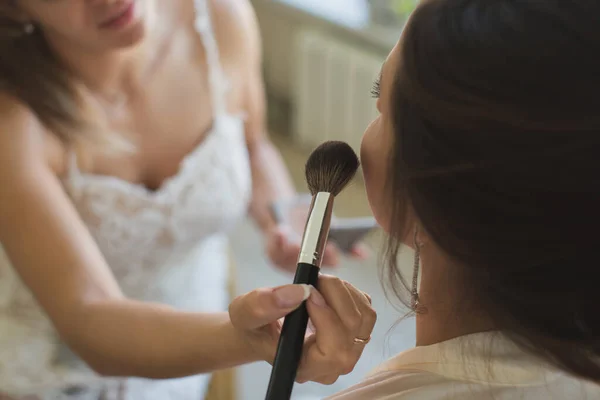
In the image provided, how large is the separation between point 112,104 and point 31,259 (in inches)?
11.5

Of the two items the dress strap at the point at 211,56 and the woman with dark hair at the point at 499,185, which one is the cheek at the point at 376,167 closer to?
the woman with dark hair at the point at 499,185

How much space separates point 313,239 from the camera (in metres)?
0.53

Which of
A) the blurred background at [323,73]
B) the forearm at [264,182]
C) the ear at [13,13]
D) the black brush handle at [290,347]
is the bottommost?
the blurred background at [323,73]

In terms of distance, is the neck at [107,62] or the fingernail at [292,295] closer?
the fingernail at [292,295]

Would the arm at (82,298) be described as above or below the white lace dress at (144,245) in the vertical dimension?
above

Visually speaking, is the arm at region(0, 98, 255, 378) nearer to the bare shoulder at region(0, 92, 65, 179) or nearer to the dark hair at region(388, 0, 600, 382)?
the bare shoulder at region(0, 92, 65, 179)

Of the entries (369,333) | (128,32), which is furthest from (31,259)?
(369,333)

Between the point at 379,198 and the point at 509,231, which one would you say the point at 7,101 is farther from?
the point at 509,231

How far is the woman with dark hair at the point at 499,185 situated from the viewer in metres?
0.43

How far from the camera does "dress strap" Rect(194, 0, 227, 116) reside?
1.03m

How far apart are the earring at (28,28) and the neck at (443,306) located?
1.80 feet

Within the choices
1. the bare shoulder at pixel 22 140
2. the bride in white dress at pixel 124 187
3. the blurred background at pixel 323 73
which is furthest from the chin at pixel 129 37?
the blurred background at pixel 323 73

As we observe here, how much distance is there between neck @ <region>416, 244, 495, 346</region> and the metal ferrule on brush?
80 millimetres

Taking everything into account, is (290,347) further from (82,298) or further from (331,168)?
(82,298)
